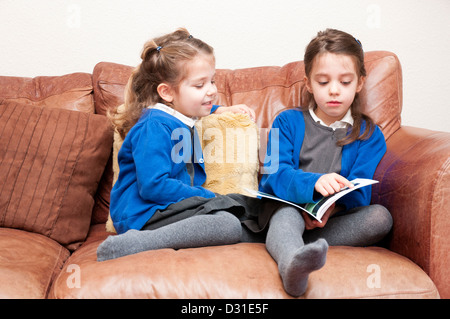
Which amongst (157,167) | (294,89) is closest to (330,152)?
(294,89)

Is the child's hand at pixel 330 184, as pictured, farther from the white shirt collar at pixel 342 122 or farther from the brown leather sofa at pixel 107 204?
the white shirt collar at pixel 342 122

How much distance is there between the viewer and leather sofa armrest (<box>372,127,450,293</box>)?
129 centimetres

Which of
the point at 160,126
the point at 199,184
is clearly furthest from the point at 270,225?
the point at 160,126

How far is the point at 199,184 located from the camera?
5.65 feet

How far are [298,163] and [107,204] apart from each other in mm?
786

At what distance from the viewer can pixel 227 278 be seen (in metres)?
1.17

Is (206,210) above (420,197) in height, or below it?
below

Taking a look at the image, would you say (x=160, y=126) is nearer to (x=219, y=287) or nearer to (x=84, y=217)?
(x=84, y=217)

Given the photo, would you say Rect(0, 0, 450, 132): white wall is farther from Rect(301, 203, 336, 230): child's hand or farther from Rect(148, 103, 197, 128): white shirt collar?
Rect(301, 203, 336, 230): child's hand

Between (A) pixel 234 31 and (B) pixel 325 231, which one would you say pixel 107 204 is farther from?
(A) pixel 234 31

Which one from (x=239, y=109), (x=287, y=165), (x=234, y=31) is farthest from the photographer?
(x=234, y=31)

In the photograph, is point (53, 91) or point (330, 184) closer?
point (330, 184)

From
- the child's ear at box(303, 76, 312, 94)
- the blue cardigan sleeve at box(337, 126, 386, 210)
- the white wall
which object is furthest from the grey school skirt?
the white wall

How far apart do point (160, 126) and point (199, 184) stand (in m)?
0.28
